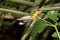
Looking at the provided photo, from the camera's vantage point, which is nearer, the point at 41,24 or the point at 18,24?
the point at 41,24

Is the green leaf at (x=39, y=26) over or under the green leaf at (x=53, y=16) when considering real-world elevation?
under

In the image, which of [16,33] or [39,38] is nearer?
[39,38]

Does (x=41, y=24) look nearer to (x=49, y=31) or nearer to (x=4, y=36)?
(x=49, y=31)

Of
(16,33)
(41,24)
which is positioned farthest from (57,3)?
(16,33)

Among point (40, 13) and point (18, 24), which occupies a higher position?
point (40, 13)

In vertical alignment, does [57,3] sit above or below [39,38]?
above

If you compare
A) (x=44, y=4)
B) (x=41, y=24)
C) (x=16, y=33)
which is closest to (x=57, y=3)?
(x=44, y=4)

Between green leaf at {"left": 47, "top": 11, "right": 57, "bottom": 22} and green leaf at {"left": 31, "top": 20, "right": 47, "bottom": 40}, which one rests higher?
green leaf at {"left": 47, "top": 11, "right": 57, "bottom": 22}

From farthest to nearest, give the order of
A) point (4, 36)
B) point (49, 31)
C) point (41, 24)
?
point (4, 36) → point (49, 31) → point (41, 24)

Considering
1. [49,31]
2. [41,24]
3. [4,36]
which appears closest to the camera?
[41,24]

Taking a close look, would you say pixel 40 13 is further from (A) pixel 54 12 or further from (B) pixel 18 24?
(B) pixel 18 24
